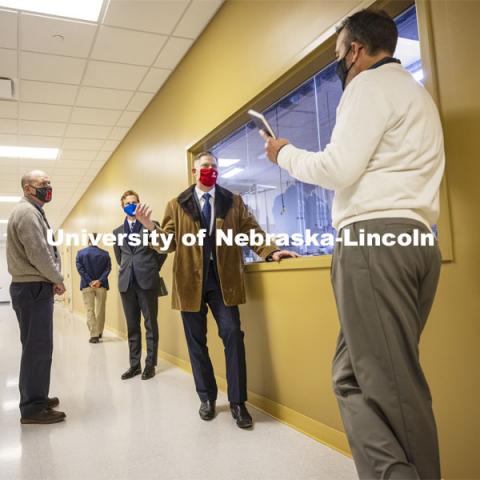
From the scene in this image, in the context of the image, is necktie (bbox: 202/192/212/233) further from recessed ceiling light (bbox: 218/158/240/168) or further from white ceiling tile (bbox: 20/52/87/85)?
white ceiling tile (bbox: 20/52/87/85)

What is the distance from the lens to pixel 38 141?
5715 mm

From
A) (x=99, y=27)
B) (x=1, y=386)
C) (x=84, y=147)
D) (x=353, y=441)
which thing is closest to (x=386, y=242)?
(x=353, y=441)

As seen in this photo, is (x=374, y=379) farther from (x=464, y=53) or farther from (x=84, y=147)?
(x=84, y=147)

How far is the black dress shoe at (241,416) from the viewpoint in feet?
7.44

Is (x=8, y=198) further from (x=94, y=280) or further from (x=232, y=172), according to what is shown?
(x=232, y=172)

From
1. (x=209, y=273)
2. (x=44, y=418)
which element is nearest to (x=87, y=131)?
(x=209, y=273)

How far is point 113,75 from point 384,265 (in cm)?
362

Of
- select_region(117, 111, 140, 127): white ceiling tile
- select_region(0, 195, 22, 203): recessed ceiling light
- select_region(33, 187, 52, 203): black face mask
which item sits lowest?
select_region(33, 187, 52, 203): black face mask

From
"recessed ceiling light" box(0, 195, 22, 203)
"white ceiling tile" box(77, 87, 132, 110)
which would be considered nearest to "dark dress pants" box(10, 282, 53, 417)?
"white ceiling tile" box(77, 87, 132, 110)

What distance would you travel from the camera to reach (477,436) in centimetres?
141

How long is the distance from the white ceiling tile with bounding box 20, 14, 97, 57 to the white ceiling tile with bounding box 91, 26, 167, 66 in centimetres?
8

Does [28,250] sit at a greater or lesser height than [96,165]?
lesser

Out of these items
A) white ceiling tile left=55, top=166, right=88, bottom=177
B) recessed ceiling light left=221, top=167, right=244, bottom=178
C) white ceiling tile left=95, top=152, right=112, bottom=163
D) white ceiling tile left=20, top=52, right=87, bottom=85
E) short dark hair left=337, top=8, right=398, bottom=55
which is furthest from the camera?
white ceiling tile left=55, top=166, right=88, bottom=177

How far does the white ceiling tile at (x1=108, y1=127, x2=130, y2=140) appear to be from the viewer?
5449 mm
